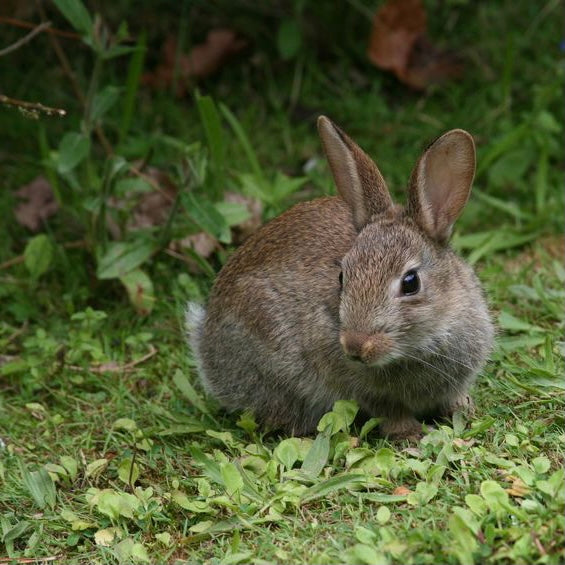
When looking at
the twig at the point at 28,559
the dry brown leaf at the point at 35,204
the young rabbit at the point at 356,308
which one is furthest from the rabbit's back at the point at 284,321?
the dry brown leaf at the point at 35,204

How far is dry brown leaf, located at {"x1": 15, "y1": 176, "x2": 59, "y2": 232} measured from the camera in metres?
6.55

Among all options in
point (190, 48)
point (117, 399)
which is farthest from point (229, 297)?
point (190, 48)

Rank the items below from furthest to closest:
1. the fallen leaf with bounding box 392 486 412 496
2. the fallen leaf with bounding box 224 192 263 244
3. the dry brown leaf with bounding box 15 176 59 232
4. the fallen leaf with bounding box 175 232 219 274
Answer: the dry brown leaf with bounding box 15 176 59 232 < the fallen leaf with bounding box 224 192 263 244 < the fallen leaf with bounding box 175 232 219 274 < the fallen leaf with bounding box 392 486 412 496

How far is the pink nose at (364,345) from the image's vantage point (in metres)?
3.96

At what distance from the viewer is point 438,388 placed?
447 cm

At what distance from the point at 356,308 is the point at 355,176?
0.71m

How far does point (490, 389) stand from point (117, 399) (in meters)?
1.91

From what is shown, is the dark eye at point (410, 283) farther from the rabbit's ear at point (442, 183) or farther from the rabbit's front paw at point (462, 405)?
the rabbit's front paw at point (462, 405)

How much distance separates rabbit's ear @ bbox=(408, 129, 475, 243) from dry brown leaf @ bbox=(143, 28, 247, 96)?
12.9 ft

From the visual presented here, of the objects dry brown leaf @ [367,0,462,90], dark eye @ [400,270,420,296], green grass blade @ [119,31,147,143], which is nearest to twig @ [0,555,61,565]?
dark eye @ [400,270,420,296]

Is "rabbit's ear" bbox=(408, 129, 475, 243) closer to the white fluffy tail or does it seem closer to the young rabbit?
the young rabbit

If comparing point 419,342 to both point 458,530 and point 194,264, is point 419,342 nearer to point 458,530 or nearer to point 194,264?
point 458,530

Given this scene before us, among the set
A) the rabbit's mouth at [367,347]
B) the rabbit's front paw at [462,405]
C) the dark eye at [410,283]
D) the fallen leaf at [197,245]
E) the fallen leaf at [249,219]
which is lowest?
the rabbit's front paw at [462,405]

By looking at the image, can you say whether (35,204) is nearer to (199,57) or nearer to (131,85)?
(131,85)
